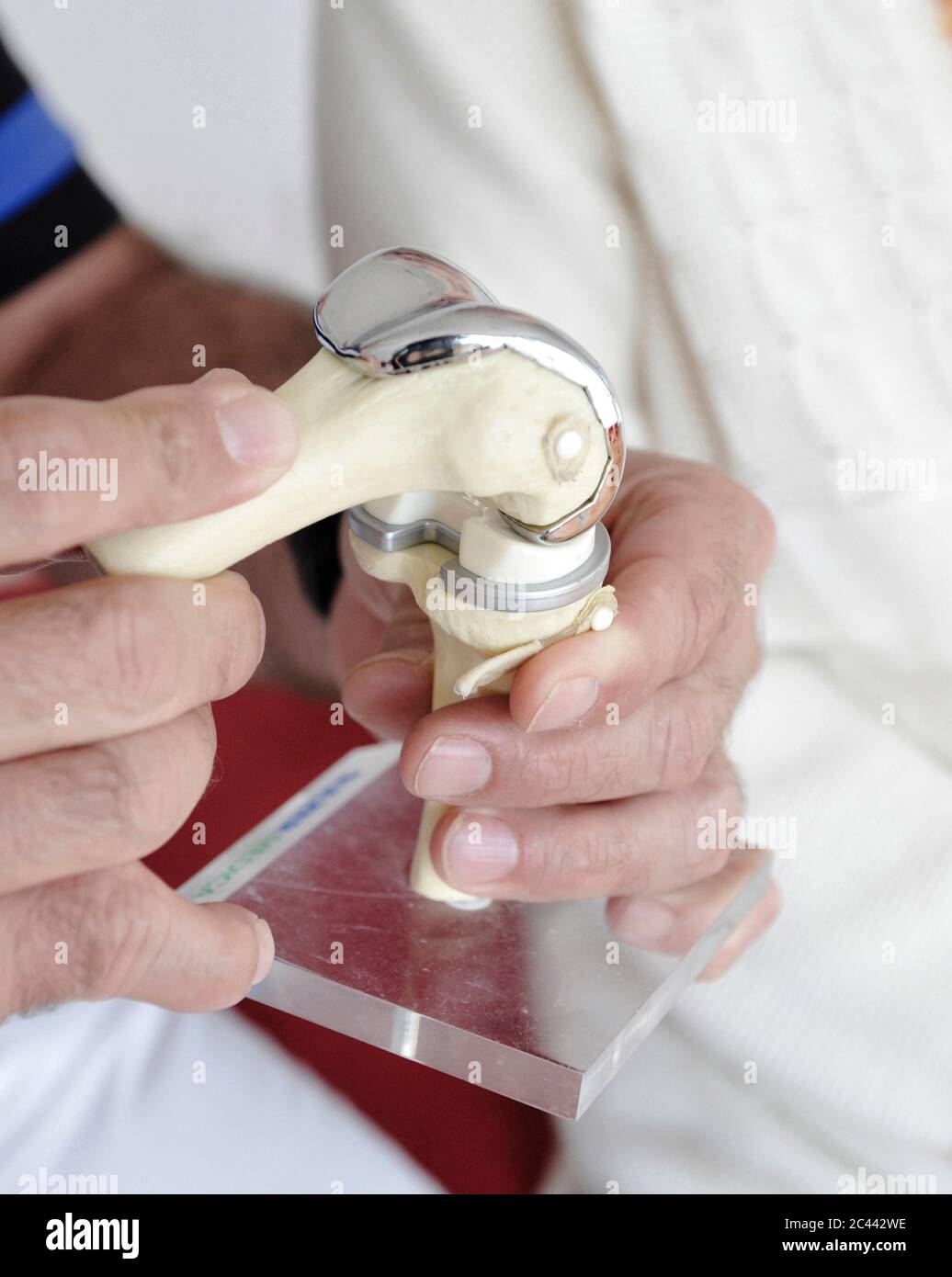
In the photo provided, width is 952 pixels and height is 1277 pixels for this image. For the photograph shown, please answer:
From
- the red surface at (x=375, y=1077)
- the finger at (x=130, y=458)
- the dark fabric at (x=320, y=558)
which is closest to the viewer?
the finger at (x=130, y=458)

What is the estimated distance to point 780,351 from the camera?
623mm

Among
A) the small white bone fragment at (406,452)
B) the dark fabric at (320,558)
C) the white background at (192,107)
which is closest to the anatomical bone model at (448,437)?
the small white bone fragment at (406,452)

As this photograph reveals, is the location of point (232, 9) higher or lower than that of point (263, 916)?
higher

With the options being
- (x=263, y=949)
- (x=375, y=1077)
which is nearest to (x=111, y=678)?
(x=263, y=949)

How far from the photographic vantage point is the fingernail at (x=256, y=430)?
0.27 m

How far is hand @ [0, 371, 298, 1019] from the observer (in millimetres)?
260

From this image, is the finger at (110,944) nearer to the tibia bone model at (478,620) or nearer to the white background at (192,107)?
the tibia bone model at (478,620)

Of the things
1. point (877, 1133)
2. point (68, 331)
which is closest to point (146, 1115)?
point (877, 1133)

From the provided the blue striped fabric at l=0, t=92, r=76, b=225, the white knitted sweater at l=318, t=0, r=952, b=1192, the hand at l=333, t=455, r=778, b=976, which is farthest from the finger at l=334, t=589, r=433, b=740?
the blue striped fabric at l=0, t=92, r=76, b=225

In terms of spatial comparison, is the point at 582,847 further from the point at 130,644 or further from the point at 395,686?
the point at 130,644

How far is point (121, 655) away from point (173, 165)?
1.92ft

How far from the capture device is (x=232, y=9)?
2.21 ft

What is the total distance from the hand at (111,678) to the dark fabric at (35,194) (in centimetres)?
41

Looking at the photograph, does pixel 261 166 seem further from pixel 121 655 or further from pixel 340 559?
pixel 121 655
